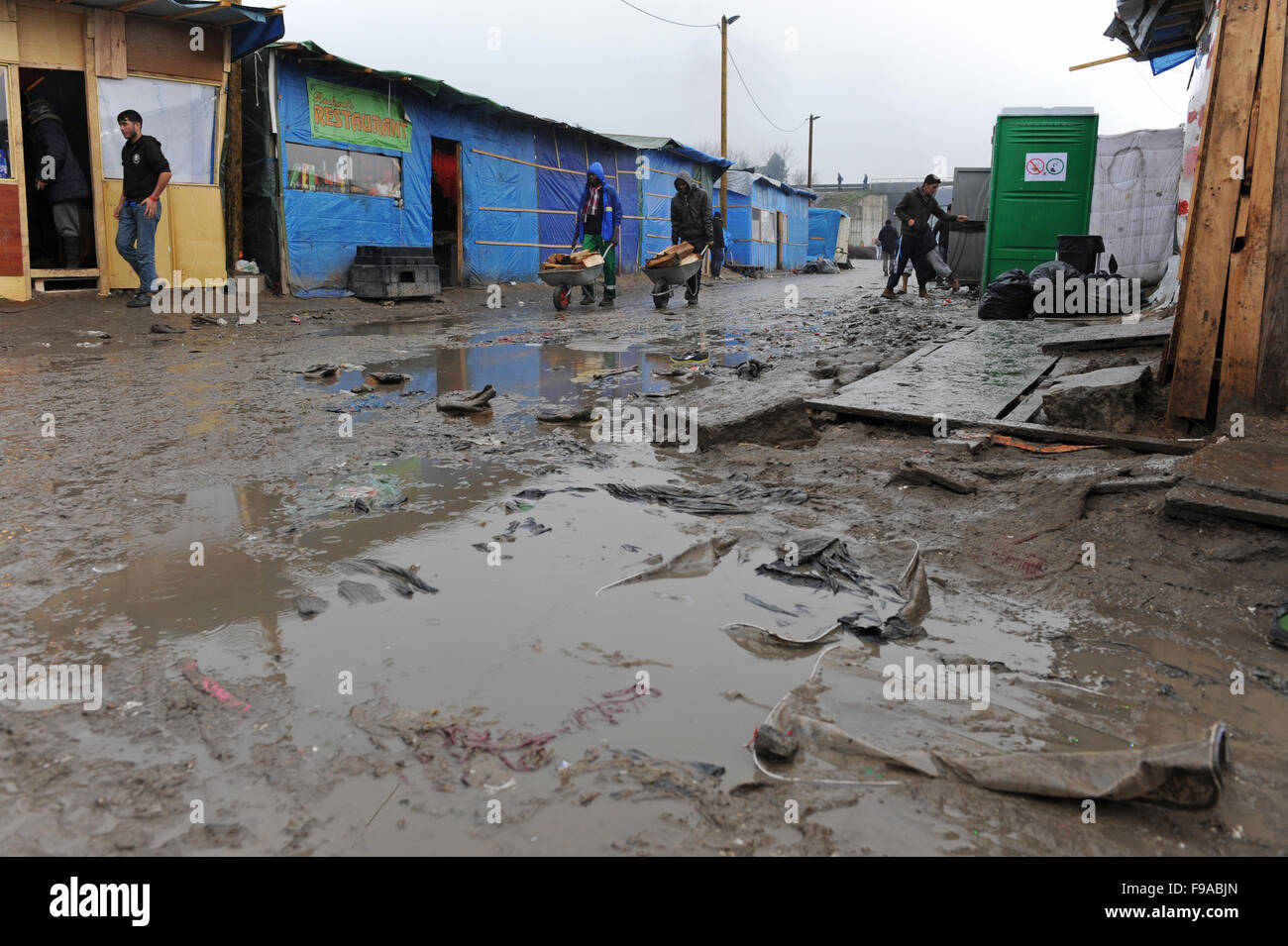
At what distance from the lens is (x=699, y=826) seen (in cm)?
162

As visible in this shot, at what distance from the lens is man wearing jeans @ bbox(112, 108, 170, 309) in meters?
9.64

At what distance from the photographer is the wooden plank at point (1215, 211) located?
156 inches

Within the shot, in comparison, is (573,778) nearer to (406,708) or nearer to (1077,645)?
(406,708)

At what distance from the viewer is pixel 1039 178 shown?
37.8 feet

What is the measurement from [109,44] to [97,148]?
1.18 metres

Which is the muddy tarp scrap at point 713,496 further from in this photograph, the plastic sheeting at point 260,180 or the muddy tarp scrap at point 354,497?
the plastic sheeting at point 260,180

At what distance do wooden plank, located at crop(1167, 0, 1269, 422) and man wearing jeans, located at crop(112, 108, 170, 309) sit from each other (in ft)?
31.8

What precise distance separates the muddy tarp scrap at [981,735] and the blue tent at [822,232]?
4080 cm

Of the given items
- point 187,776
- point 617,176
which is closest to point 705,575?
point 187,776

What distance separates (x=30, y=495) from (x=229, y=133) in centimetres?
1036

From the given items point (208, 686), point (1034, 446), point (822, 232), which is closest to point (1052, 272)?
point (1034, 446)

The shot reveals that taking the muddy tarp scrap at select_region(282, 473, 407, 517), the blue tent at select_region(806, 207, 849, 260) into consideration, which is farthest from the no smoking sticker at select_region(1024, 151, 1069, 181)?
the blue tent at select_region(806, 207, 849, 260)

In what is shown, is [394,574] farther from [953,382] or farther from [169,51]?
[169,51]

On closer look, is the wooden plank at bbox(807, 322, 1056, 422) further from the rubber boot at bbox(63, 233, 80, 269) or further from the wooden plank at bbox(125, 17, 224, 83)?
the wooden plank at bbox(125, 17, 224, 83)
